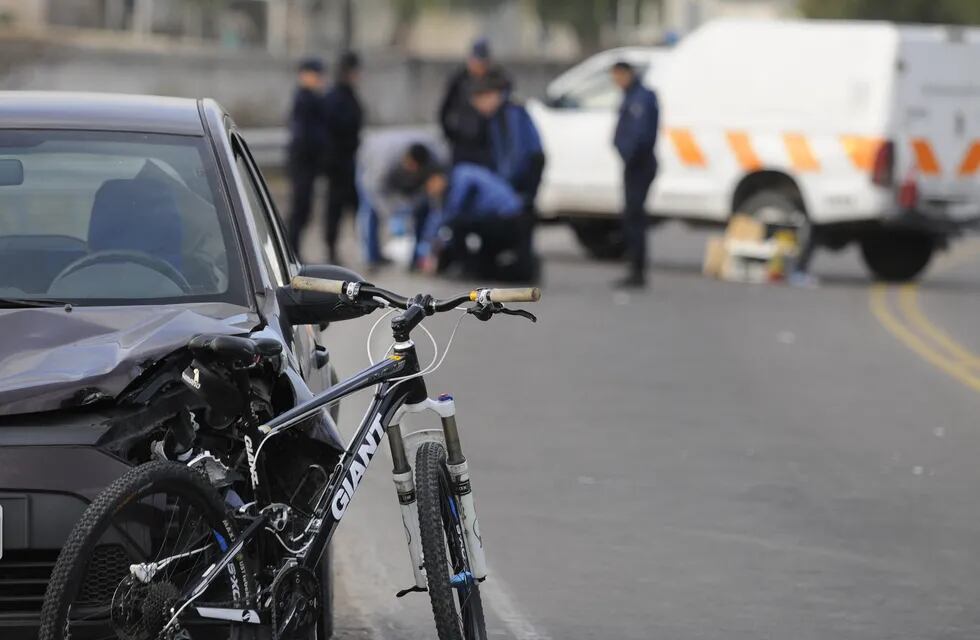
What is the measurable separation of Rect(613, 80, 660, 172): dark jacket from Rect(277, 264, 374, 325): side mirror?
1259cm

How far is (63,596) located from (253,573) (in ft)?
1.95

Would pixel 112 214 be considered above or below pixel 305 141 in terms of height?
above

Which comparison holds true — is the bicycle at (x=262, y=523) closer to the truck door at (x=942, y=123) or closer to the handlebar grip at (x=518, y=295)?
the handlebar grip at (x=518, y=295)

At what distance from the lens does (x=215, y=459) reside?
4855 millimetres

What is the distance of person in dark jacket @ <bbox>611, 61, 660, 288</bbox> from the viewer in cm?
1802

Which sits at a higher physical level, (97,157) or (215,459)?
(97,157)

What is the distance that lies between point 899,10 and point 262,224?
55.5m

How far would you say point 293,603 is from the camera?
16.2 ft

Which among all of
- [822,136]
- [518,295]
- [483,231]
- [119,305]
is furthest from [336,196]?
[518,295]

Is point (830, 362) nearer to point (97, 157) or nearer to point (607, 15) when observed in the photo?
point (97, 157)

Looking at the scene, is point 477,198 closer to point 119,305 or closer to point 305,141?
point 305,141

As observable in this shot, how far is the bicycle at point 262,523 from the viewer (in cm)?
452

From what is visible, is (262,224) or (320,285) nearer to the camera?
(320,285)

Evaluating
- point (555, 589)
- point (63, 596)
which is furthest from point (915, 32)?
point (63, 596)
